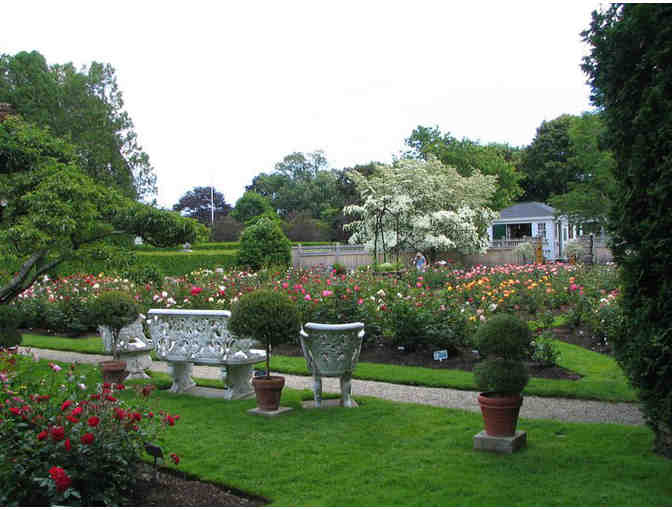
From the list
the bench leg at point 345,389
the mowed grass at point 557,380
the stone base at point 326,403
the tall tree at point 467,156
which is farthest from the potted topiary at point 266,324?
the tall tree at point 467,156

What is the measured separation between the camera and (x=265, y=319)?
251 inches

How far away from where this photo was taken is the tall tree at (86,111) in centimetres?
3400

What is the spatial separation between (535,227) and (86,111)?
3004 cm

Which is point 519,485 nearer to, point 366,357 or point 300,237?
point 366,357

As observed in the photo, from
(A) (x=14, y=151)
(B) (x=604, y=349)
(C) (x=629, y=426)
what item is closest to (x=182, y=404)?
(A) (x=14, y=151)

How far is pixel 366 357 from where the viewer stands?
979cm

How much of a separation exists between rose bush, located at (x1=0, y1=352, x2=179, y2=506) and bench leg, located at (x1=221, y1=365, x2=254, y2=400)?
115 inches

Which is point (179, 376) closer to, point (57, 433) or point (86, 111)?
point (57, 433)

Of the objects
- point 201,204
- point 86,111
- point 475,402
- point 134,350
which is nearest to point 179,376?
point 134,350

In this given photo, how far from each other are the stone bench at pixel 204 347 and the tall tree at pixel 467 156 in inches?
1317

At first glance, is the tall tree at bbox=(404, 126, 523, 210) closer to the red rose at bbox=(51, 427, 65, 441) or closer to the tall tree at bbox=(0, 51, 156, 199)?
the tall tree at bbox=(0, 51, 156, 199)

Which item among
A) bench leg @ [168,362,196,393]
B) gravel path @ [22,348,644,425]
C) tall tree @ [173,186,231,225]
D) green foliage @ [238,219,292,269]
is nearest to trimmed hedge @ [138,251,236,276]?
green foliage @ [238,219,292,269]

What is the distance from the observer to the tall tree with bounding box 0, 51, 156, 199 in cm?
3400

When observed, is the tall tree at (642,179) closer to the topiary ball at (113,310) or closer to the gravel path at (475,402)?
the gravel path at (475,402)
